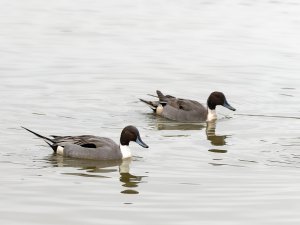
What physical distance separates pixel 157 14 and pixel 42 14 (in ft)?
13.3

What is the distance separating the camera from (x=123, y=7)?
121 feet

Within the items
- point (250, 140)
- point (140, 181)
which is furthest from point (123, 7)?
point (140, 181)

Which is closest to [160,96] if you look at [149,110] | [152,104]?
[152,104]

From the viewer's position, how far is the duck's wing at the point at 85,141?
52.2 ft

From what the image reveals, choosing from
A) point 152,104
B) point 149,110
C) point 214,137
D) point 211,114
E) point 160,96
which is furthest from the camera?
point 149,110

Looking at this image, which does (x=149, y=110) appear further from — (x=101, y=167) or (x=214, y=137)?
(x=101, y=167)

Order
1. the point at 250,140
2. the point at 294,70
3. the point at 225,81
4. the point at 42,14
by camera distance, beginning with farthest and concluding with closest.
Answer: the point at 42,14 → the point at 294,70 → the point at 225,81 → the point at 250,140

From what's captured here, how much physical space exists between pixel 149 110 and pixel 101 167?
5.40 m

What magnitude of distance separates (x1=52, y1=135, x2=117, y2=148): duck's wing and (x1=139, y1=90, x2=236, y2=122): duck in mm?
4104

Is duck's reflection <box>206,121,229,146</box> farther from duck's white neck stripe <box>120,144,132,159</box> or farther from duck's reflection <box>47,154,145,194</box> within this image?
duck's reflection <box>47,154,145,194</box>

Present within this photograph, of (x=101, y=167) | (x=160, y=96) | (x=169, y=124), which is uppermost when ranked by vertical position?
(x=160, y=96)

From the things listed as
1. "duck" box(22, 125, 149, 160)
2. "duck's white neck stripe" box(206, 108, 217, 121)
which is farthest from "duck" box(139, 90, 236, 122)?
"duck" box(22, 125, 149, 160)

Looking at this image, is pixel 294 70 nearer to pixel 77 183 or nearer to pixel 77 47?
pixel 77 47

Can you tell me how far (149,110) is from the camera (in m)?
20.9
